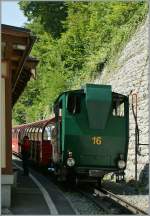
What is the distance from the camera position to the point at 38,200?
12.2 m

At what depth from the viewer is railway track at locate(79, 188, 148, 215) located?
11195mm

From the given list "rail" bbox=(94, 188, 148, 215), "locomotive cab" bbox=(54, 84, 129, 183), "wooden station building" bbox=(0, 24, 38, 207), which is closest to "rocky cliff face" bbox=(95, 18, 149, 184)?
"locomotive cab" bbox=(54, 84, 129, 183)

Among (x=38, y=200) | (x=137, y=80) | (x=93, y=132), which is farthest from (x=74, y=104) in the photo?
(x=137, y=80)

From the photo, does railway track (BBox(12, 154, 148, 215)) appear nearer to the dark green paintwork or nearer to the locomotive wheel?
the locomotive wheel

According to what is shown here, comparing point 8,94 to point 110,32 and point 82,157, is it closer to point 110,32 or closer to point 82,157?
point 82,157

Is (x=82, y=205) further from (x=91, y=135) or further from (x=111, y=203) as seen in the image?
(x=91, y=135)

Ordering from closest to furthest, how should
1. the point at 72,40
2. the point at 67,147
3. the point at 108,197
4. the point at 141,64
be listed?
the point at 108,197 < the point at 67,147 < the point at 141,64 < the point at 72,40

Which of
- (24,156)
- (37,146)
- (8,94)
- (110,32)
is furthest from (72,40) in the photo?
(8,94)

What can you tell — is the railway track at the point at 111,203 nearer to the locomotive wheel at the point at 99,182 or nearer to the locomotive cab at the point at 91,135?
the locomotive wheel at the point at 99,182

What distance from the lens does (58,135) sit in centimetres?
1513

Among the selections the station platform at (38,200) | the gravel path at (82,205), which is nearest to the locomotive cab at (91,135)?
the gravel path at (82,205)

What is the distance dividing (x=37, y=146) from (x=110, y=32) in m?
11.1

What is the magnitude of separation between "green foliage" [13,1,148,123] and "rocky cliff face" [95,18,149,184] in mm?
1205

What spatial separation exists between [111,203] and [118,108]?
124 inches
